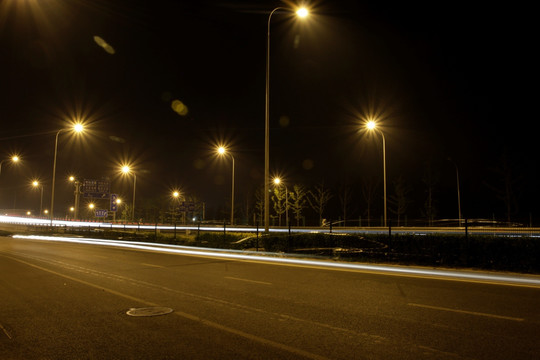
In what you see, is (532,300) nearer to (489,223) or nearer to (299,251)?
(299,251)

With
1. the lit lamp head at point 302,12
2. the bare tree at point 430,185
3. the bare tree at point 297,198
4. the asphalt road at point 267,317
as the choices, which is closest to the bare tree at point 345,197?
the bare tree at point 297,198

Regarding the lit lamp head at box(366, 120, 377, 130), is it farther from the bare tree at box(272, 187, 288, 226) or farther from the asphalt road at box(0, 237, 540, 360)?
the bare tree at box(272, 187, 288, 226)

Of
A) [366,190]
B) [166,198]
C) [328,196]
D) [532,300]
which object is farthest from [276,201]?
[532,300]

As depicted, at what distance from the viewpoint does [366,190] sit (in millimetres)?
65875

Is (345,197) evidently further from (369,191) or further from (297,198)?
(297,198)

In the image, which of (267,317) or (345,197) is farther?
(345,197)

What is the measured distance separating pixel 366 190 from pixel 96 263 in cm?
5349

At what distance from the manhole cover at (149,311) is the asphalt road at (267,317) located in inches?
6.9

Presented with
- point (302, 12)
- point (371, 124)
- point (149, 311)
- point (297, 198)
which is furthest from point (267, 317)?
point (297, 198)

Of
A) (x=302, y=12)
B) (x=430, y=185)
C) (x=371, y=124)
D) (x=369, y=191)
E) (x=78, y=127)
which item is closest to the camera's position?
(x=302, y=12)

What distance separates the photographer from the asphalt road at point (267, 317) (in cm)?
575

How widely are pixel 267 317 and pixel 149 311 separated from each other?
7.88ft

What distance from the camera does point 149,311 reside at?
8242 mm

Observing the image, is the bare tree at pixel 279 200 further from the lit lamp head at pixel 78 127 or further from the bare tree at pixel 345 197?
the lit lamp head at pixel 78 127
